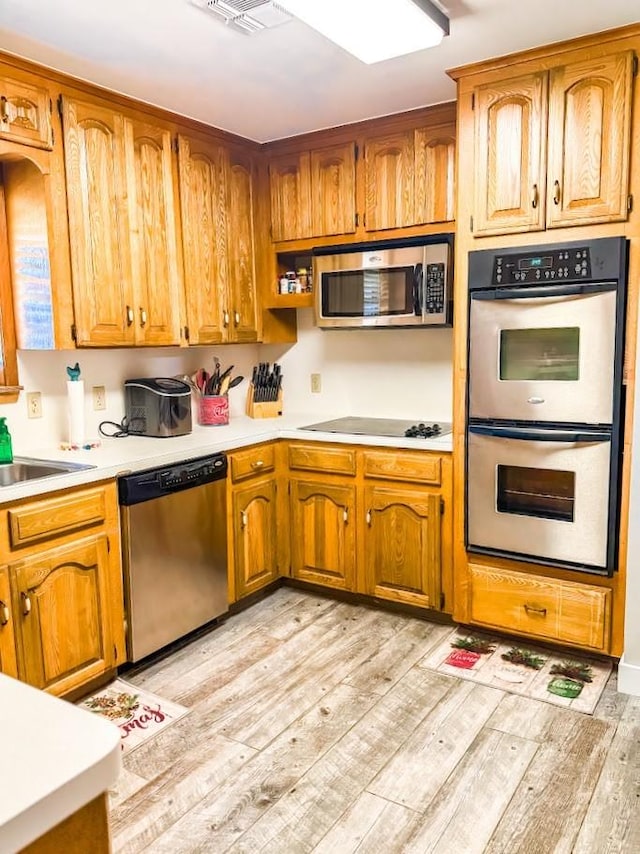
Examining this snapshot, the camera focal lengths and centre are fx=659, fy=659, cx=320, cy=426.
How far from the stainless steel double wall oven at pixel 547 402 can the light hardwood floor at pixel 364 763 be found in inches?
24.3

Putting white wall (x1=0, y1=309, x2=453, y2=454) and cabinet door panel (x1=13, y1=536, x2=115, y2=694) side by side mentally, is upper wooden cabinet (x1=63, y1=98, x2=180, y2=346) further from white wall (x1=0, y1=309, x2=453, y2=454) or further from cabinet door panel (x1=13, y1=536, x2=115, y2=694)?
cabinet door panel (x1=13, y1=536, x2=115, y2=694)

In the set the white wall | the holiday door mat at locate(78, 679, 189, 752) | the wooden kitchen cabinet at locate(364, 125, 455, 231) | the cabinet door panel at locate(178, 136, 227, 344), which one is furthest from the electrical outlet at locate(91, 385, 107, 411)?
the wooden kitchen cabinet at locate(364, 125, 455, 231)

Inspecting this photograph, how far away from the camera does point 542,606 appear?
9.04 ft

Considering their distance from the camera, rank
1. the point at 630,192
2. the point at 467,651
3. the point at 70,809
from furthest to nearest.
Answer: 1. the point at 467,651
2. the point at 630,192
3. the point at 70,809

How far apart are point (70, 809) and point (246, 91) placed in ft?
9.28

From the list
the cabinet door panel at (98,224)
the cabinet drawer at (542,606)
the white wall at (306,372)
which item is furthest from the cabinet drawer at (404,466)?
the cabinet door panel at (98,224)

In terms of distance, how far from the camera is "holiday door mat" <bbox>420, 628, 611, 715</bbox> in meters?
2.51

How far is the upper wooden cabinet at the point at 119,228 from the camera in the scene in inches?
106

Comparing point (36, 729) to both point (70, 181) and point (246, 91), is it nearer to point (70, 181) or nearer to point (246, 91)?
point (70, 181)

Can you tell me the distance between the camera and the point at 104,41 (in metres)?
2.31

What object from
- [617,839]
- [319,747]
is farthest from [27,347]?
[617,839]

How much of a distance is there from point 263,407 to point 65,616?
5.77 feet

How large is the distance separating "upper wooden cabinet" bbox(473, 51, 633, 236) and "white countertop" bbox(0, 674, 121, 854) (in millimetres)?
2457

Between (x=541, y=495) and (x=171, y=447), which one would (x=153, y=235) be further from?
(x=541, y=495)
